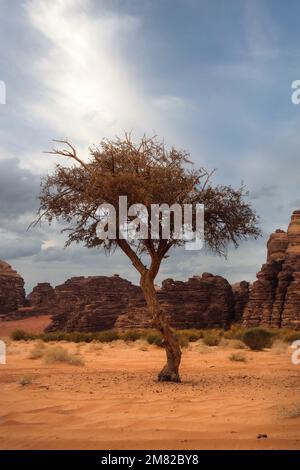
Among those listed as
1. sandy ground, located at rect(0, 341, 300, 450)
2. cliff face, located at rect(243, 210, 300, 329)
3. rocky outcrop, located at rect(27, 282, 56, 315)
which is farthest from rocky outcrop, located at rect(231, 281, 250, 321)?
sandy ground, located at rect(0, 341, 300, 450)

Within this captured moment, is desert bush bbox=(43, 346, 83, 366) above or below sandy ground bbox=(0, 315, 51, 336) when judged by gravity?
above

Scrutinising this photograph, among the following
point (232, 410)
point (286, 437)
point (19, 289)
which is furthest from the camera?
point (19, 289)

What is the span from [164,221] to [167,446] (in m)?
7.02

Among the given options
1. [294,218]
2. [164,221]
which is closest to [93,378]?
[164,221]

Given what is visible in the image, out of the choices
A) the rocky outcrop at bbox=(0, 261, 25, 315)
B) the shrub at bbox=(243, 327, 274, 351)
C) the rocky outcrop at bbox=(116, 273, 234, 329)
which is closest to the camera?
the shrub at bbox=(243, 327, 274, 351)

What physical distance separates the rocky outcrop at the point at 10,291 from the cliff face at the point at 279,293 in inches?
1969

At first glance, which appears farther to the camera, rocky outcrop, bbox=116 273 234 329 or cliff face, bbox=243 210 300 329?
rocky outcrop, bbox=116 273 234 329

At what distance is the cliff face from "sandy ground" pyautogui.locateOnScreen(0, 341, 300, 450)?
3701 centimetres

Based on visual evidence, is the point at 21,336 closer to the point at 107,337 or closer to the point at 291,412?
the point at 107,337

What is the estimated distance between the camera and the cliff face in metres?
49.3

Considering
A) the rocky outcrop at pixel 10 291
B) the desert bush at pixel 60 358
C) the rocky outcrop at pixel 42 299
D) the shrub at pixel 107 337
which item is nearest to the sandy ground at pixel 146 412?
the desert bush at pixel 60 358

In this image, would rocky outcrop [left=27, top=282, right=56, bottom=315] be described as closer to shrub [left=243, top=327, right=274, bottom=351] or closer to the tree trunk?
shrub [left=243, top=327, right=274, bottom=351]
